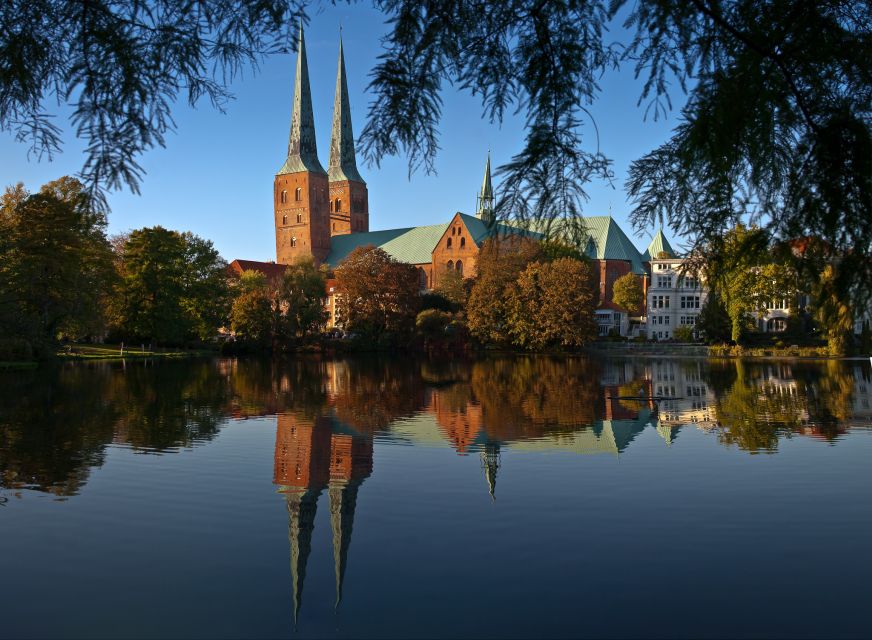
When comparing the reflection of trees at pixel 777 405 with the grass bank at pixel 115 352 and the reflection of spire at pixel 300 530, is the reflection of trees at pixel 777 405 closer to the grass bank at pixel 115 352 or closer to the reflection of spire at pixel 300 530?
the reflection of spire at pixel 300 530

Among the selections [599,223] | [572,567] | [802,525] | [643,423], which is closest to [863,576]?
[802,525]

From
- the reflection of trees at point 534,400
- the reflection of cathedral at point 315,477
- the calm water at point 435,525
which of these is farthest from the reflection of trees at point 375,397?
the reflection of trees at point 534,400

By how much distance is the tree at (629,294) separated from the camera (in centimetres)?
7850

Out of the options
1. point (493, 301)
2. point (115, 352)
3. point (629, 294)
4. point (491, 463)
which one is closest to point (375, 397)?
point (491, 463)

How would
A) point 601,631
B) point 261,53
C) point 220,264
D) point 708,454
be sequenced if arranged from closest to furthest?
point 261,53 → point 601,631 → point 708,454 → point 220,264

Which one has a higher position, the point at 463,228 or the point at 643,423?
the point at 463,228

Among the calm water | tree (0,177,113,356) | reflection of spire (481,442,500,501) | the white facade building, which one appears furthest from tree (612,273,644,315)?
reflection of spire (481,442,500,501)

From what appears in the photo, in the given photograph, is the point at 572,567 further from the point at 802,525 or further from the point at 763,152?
the point at 763,152

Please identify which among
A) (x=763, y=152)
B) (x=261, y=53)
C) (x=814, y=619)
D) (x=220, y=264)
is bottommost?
(x=814, y=619)

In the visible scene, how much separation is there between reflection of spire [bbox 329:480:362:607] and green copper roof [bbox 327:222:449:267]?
83668mm

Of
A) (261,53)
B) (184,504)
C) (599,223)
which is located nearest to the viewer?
(261,53)

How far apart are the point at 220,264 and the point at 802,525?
2331 inches

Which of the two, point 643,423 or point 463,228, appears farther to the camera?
point 463,228

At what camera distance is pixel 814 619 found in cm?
620
